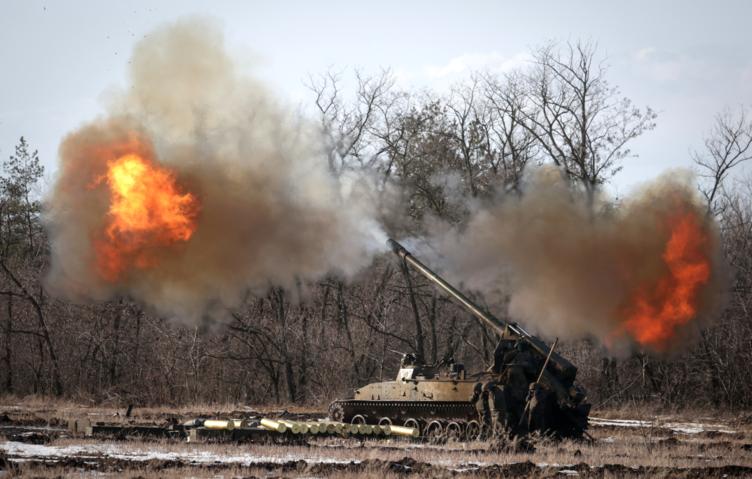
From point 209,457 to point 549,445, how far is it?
22.0 ft

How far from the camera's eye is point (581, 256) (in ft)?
88.1

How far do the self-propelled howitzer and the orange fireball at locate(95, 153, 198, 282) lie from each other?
6.75 meters

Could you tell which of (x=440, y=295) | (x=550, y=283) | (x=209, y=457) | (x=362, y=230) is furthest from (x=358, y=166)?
(x=209, y=457)

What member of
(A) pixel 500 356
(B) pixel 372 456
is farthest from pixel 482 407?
(B) pixel 372 456

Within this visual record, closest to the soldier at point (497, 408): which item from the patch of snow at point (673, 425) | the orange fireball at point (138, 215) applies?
the patch of snow at point (673, 425)

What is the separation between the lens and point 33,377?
118ft

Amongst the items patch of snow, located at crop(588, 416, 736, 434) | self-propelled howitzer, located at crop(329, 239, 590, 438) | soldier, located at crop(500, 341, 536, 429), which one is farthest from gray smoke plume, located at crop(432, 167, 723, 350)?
soldier, located at crop(500, 341, 536, 429)

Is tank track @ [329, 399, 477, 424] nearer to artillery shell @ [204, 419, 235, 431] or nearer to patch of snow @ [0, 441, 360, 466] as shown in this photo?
artillery shell @ [204, 419, 235, 431]

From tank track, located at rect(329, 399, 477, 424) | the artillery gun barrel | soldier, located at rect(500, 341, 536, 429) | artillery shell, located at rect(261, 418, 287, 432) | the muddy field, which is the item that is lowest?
the muddy field

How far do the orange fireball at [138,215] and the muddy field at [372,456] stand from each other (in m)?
4.18

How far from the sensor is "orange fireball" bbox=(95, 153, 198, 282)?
77.6ft

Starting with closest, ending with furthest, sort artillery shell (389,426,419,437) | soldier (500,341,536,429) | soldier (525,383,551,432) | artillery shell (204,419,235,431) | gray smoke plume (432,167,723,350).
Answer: soldier (525,383,551,432) < artillery shell (204,419,235,431) < soldier (500,341,536,429) < artillery shell (389,426,419,437) < gray smoke plume (432,167,723,350)

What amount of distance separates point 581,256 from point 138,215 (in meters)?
11.9

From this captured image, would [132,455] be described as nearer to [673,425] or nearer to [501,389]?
[501,389]
